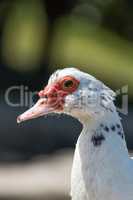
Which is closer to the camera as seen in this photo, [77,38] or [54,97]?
[54,97]

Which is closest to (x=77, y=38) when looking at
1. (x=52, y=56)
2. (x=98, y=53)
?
(x=98, y=53)

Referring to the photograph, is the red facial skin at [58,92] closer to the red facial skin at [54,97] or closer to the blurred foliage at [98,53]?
the red facial skin at [54,97]

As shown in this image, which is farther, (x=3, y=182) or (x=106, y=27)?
(x=106, y=27)

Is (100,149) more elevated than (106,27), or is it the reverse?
(106,27)

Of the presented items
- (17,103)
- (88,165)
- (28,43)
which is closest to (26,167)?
(17,103)

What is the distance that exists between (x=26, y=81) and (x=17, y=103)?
73cm

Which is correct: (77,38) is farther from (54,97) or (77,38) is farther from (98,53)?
(54,97)

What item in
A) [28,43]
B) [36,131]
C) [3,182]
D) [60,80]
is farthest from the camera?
[28,43]

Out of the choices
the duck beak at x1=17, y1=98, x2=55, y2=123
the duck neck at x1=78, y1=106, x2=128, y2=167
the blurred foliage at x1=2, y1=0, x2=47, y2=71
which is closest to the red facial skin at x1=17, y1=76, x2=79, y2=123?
the duck beak at x1=17, y1=98, x2=55, y2=123

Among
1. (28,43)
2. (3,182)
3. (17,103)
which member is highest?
(28,43)

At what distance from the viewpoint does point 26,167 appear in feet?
27.5

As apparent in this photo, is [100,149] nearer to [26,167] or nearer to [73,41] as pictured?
[26,167]

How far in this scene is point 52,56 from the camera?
10.2 meters

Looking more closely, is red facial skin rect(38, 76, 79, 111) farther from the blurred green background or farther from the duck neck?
the blurred green background
